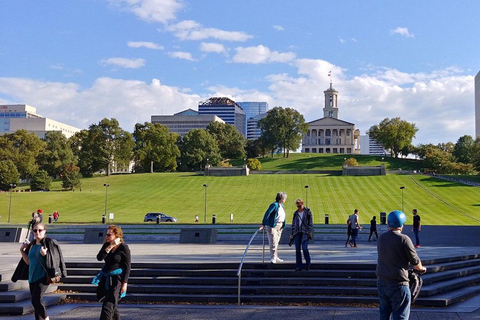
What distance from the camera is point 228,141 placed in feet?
443

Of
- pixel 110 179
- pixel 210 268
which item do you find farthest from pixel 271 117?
A: pixel 210 268

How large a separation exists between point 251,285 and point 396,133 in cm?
12296

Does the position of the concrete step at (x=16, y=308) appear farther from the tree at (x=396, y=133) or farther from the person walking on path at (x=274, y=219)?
the tree at (x=396, y=133)

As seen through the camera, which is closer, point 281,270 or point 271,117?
point 281,270

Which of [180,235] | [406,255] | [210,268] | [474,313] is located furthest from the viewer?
[180,235]

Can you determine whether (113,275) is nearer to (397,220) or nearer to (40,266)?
(40,266)

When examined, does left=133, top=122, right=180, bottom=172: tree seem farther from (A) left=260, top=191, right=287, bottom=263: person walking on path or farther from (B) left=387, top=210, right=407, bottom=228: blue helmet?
(B) left=387, top=210, right=407, bottom=228: blue helmet

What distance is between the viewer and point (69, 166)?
9681cm

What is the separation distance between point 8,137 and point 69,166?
42.9 feet

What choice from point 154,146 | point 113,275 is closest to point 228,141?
point 154,146

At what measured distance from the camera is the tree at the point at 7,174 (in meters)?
83.4

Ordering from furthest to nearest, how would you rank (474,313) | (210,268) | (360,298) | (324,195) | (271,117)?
(271,117), (324,195), (210,268), (360,298), (474,313)

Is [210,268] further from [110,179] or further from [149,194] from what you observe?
[110,179]

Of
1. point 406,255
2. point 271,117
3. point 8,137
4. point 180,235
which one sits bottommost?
point 180,235
